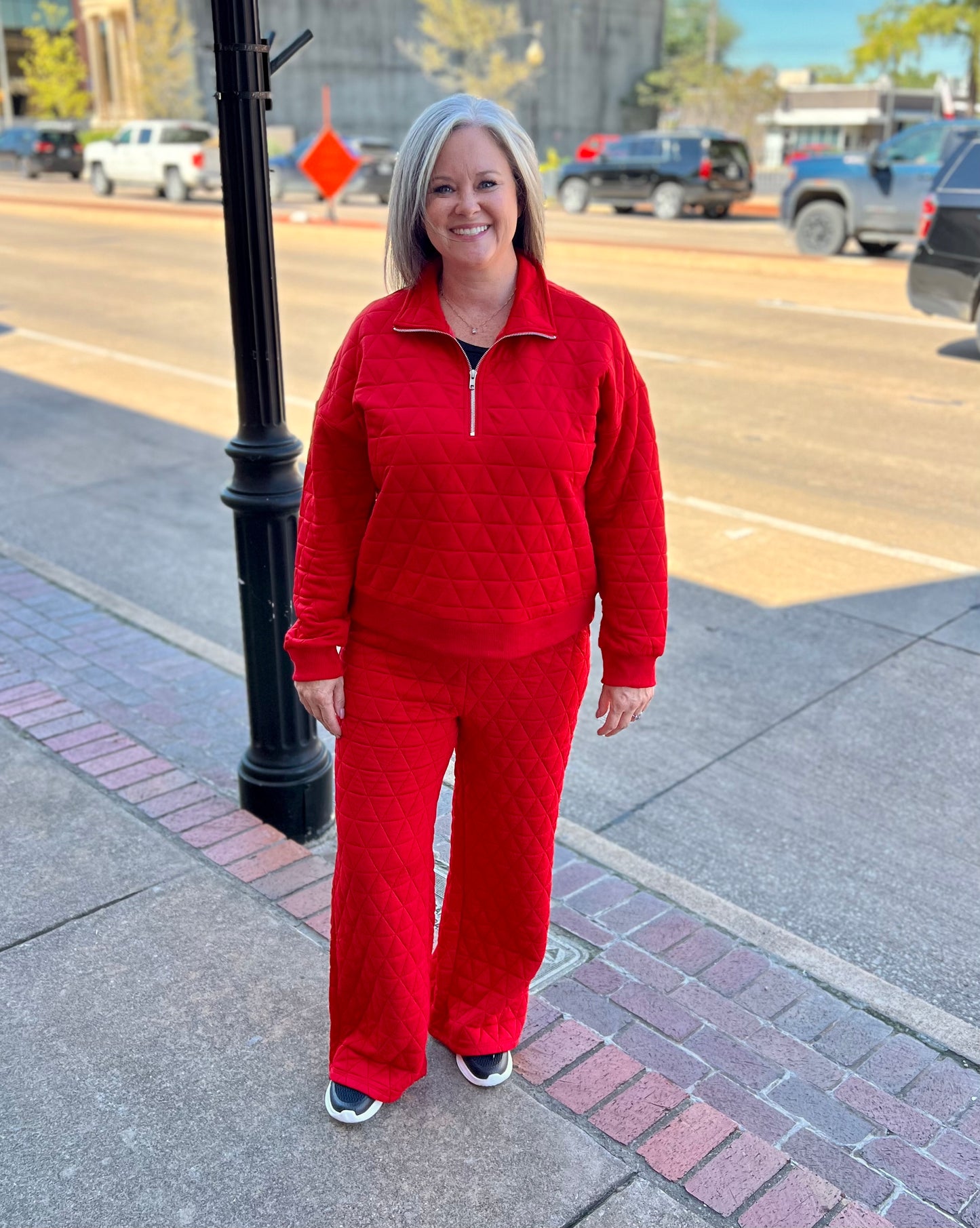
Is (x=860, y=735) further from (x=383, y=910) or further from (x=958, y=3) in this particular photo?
(x=958, y=3)

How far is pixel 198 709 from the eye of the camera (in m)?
4.39

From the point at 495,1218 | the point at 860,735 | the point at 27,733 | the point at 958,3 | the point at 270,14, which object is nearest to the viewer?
the point at 495,1218

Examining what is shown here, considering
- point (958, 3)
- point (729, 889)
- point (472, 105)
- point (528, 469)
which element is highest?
point (958, 3)

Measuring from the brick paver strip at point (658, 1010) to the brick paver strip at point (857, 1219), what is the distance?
0.59 metres

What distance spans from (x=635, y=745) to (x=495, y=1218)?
2274mm

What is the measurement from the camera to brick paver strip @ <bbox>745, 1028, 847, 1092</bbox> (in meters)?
2.74

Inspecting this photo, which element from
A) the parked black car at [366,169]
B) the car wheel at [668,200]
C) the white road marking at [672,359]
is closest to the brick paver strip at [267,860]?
the white road marking at [672,359]

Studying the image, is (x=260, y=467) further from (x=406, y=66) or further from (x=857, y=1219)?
(x=406, y=66)

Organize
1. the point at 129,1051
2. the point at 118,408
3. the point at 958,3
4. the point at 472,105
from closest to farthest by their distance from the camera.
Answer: the point at 472,105 → the point at 129,1051 → the point at 118,408 → the point at 958,3

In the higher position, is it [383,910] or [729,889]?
[383,910]

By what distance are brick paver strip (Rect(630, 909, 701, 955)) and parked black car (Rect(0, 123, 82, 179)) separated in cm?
4414

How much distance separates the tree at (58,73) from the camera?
59062mm

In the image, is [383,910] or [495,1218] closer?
[495,1218]

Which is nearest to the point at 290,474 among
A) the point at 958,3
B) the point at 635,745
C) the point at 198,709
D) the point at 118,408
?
the point at 198,709
